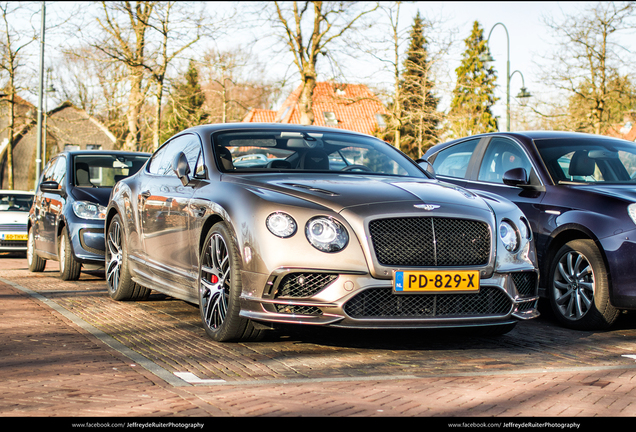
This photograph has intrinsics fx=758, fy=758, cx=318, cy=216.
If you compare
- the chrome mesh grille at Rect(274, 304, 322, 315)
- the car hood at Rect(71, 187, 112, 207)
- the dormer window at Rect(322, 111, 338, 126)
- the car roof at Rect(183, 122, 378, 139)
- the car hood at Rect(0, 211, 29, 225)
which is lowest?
the chrome mesh grille at Rect(274, 304, 322, 315)

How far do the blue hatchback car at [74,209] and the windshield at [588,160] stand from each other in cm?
527

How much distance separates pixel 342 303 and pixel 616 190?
3035 mm

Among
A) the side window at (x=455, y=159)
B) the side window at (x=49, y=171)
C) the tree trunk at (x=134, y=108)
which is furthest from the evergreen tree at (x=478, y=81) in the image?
the side window at (x=455, y=159)

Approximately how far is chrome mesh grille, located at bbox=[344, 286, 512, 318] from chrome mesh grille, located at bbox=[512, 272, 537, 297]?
19 cm

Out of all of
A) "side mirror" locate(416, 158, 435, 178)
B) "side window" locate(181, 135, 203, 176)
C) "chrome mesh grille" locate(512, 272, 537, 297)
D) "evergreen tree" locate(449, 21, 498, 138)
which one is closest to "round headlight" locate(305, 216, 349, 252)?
"chrome mesh grille" locate(512, 272, 537, 297)

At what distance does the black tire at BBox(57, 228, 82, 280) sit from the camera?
941cm

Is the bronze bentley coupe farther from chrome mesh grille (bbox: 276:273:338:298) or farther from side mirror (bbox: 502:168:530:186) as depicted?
side mirror (bbox: 502:168:530:186)

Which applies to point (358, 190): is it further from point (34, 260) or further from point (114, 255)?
point (34, 260)

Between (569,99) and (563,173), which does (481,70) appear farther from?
(563,173)

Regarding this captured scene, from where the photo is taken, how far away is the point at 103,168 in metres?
10.3

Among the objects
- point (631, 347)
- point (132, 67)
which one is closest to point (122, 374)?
point (631, 347)

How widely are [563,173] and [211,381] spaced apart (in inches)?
166

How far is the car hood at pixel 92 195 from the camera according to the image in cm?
945

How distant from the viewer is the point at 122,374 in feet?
14.5
